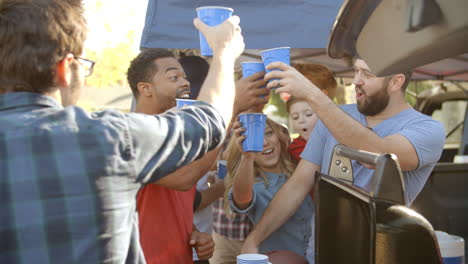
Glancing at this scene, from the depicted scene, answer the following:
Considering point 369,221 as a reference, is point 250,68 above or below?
above

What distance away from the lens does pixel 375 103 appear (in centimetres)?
311

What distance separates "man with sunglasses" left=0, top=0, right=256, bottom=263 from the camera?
4.49 ft

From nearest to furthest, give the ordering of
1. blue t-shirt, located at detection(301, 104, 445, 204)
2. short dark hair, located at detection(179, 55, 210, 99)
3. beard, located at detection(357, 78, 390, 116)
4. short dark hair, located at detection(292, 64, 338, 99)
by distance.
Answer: blue t-shirt, located at detection(301, 104, 445, 204), beard, located at detection(357, 78, 390, 116), short dark hair, located at detection(179, 55, 210, 99), short dark hair, located at detection(292, 64, 338, 99)

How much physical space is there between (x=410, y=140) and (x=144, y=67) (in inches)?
66.3

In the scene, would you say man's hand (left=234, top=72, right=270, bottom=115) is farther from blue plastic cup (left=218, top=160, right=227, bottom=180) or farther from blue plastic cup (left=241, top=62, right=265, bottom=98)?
blue plastic cup (left=218, top=160, right=227, bottom=180)

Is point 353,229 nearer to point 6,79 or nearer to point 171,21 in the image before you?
point 6,79

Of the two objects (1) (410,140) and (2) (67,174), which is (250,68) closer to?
(1) (410,140)

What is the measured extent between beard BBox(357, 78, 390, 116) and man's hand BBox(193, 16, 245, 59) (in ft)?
4.87

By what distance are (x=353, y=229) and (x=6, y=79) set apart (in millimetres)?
1302

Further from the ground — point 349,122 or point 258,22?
point 258,22

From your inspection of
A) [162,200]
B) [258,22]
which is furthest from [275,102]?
[162,200]

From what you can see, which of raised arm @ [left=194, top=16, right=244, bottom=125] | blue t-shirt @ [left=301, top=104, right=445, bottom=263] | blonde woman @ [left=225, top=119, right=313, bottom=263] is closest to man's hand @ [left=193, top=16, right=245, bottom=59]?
raised arm @ [left=194, top=16, right=244, bottom=125]

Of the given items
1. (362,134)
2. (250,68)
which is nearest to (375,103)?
(362,134)

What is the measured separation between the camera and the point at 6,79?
1473 millimetres
